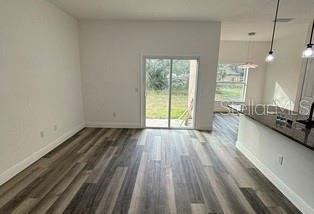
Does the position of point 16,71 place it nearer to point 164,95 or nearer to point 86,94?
point 86,94

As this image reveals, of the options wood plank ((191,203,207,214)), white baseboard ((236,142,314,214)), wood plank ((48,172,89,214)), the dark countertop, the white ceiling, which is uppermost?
the white ceiling

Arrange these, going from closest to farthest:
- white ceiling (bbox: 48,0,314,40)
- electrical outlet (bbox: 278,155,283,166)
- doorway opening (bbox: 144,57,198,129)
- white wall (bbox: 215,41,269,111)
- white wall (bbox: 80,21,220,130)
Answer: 1. electrical outlet (bbox: 278,155,283,166)
2. white ceiling (bbox: 48,0,314,40)
3. white wall (bbox: 80,21,220,130)
4. doorway opening (bbox: 144,57,198,129)
5. white wall (bbox: 215,41,269,111)

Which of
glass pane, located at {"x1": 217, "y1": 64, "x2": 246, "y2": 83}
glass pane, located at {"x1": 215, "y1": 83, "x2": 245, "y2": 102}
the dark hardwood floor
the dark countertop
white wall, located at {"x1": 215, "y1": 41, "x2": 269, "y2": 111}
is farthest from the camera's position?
glass pane, located at {"x1": 215, "y1": 83, "x2": 245, "y2": 102}

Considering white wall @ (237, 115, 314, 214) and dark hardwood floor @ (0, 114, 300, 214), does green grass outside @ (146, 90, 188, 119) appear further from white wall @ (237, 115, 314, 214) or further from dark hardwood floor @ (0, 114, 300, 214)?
white wall @ (237, 115, 314, 214)

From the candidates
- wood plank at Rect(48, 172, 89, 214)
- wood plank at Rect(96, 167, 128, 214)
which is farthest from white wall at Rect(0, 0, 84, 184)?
wood plank at Rect(96, 167, 128, 214)

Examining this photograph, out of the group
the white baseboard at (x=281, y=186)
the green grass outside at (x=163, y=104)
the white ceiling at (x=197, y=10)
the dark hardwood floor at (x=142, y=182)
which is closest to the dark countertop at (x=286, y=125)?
the white baseboard at (x=281, y=186)

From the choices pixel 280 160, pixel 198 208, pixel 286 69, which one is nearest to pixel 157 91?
pixel 280 160

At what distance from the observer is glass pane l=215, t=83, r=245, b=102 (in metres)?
7.62

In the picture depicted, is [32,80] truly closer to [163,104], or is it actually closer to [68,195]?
[68,195]

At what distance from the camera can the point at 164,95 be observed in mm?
5160

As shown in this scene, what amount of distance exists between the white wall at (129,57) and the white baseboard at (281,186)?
76.8 inches

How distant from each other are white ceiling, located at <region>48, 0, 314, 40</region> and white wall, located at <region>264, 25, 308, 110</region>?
128 cm

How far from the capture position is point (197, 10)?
3.82m

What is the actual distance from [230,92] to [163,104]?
3863mm
